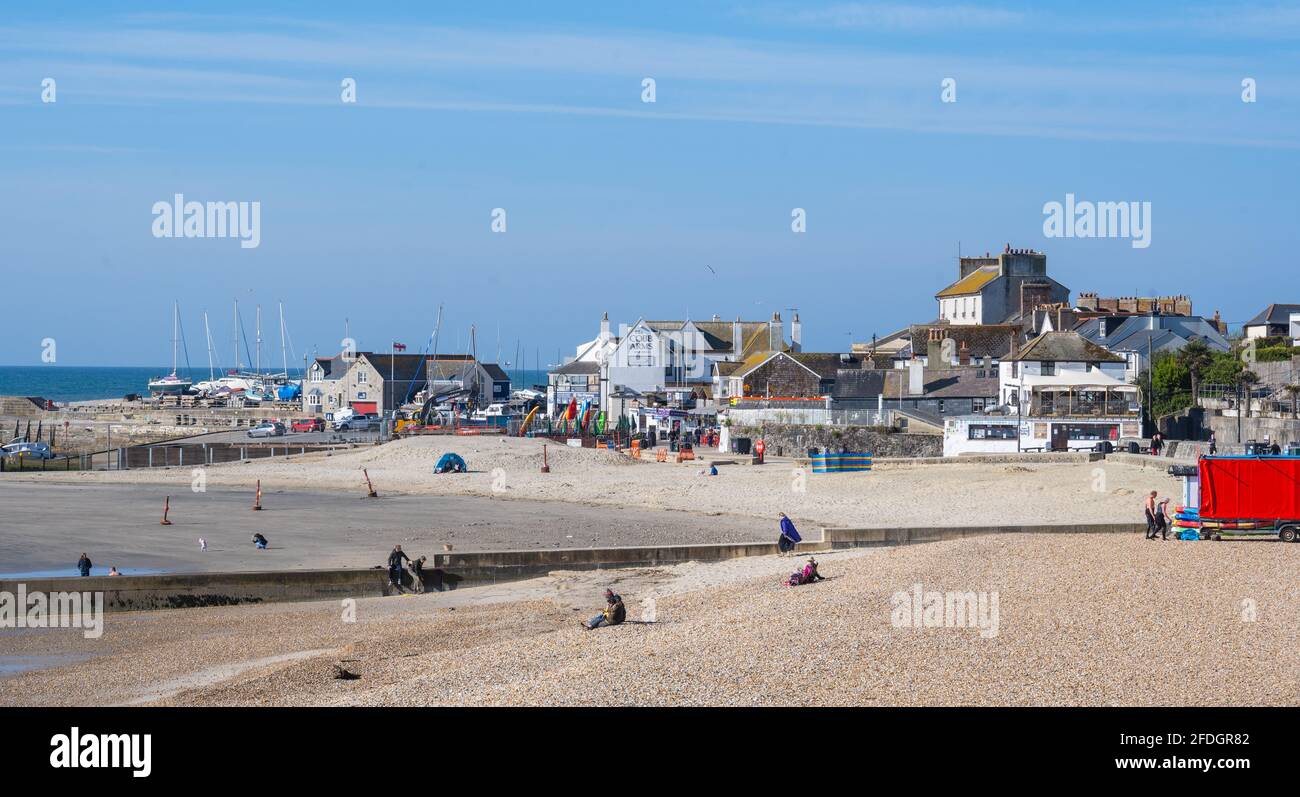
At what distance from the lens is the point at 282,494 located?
4450 cm

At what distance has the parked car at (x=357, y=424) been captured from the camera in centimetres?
8188

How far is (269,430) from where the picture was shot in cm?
7869

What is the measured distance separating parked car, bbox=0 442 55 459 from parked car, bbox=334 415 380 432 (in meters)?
18.9

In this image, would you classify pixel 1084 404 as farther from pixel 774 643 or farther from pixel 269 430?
pixel 269 430

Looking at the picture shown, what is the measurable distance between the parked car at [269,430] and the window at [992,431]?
41.7 metres

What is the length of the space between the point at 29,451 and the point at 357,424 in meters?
26.1

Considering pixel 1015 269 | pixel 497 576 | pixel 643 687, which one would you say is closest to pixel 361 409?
pixel 1015 269

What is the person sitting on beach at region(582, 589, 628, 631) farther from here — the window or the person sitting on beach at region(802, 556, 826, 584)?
the window

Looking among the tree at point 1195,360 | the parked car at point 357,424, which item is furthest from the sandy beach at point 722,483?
the parked car at point 357,424

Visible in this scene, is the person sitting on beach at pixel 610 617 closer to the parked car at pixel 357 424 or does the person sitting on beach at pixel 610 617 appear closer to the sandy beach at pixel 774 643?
the sandy beach at pixel 774 643

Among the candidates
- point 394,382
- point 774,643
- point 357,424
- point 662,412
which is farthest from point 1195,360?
point 394,382
